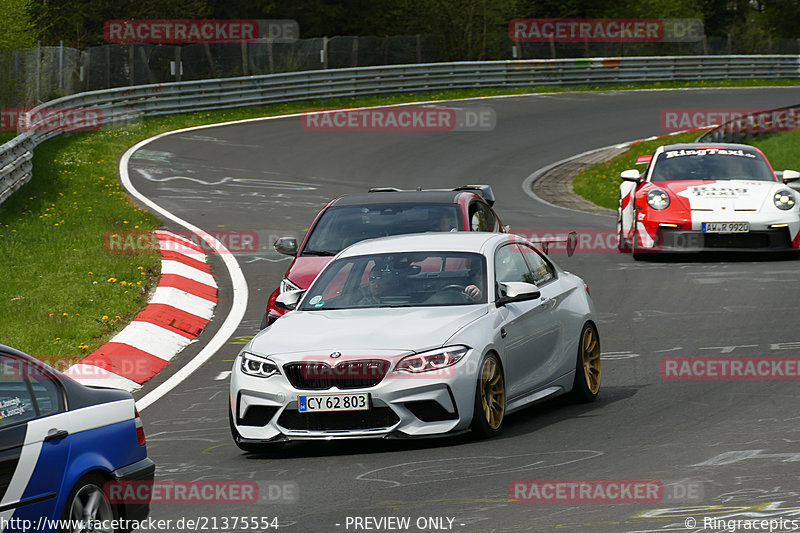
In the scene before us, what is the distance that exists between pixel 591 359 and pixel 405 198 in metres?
3.48

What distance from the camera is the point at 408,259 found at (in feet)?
30.7

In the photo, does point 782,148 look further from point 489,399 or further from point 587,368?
point 489,399

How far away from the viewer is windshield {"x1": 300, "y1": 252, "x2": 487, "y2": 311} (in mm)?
8969

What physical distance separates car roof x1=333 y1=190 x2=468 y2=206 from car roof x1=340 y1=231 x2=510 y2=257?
2.81m

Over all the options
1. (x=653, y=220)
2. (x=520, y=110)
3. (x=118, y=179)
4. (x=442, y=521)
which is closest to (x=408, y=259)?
(x=442, y=521)

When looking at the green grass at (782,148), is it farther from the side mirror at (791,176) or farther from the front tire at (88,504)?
the front tire at (88,504)

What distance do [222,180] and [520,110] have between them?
1586 cm

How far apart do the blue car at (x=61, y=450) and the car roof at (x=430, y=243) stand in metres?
3.45

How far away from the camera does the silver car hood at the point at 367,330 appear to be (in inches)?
319

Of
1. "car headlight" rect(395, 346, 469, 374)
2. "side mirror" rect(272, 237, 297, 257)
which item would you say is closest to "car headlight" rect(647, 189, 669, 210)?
"side mirror" rect(272, 237, 297, 257)

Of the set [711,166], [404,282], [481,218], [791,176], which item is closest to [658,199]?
[711,166]

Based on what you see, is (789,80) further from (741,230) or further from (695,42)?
(741,230)

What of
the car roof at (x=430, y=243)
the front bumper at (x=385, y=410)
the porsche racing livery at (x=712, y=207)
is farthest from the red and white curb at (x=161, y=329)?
the porsche racing livery at (x=712, y=207)

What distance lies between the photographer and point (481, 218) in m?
12.9
